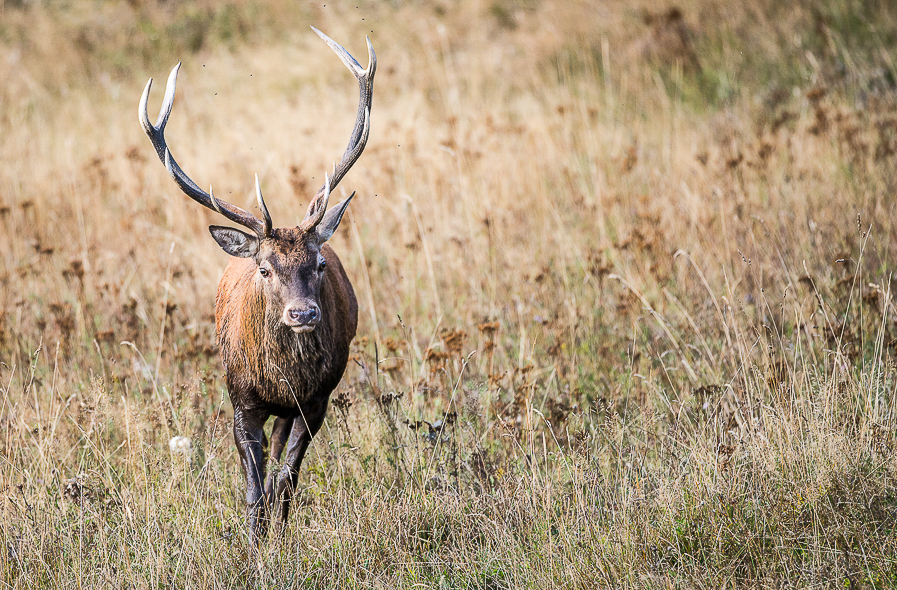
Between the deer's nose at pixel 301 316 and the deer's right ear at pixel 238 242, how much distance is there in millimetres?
506

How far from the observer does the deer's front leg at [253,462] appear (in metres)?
3.80

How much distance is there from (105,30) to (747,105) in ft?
37.2

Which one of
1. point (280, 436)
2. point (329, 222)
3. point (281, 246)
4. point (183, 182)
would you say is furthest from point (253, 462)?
point (183, 182)

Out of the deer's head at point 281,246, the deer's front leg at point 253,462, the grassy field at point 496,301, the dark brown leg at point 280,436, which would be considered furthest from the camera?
the dark brown leg at point 280,436

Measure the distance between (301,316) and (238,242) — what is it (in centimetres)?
62

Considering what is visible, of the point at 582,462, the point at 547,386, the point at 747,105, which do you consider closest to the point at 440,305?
the point at 547,386

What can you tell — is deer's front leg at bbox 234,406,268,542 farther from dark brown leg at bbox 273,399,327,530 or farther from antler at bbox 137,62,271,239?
antler at bbox 137,62,271,239

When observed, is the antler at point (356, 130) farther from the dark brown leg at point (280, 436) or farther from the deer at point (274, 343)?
the dark brown leg at point (280, 436)

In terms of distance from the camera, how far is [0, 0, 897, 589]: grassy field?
3.48 metres

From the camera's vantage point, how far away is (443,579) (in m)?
3.44

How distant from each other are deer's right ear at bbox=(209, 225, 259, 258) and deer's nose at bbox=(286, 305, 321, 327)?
506mm

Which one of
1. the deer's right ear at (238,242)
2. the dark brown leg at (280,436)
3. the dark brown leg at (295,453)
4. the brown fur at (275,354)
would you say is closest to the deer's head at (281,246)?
the deer's right ear at (238,242)

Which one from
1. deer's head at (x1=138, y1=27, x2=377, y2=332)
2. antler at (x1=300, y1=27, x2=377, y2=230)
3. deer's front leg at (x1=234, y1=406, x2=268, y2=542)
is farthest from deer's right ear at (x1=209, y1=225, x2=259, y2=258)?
deer's front leg at (x1=234, y1=406, x2=268, y2=542)

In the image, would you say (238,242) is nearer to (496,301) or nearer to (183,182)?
(183,182)
